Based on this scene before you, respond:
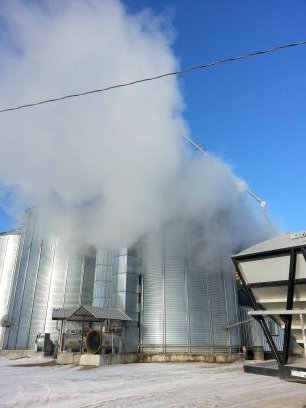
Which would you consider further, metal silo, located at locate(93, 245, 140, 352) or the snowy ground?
metal silo, located at locate(93, 245, 140, 352)

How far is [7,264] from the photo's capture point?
120ft

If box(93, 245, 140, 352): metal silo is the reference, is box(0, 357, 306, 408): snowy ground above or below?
below

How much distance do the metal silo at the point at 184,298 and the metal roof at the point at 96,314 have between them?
267cm

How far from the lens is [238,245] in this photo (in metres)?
31.5

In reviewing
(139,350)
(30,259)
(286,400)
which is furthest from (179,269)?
(286,400)

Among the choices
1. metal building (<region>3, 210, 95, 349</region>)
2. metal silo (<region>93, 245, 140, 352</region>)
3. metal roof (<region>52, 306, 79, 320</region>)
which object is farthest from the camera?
metal building (<region>3, 210, 95, 349</region>)

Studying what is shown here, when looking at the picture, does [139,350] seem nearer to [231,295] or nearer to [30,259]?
[231,295]

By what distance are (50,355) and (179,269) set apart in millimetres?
12552

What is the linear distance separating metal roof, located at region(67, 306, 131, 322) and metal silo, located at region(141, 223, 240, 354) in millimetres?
2673

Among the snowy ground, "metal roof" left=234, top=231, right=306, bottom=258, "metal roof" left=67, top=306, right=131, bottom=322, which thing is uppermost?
"metal roof" left=234, top=231, right=306, bottom=258

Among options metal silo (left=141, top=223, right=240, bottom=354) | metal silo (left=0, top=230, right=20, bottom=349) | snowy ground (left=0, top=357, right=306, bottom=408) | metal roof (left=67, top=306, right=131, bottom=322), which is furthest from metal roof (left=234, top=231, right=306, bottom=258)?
metal silo (left=0, top=230, right=20, bottom=349)

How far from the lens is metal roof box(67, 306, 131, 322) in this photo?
2200 centimetres

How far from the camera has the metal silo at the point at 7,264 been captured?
111 ft

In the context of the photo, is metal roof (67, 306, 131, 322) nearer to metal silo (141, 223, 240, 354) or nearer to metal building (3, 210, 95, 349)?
metal silo (141, 223, 240, 354)
